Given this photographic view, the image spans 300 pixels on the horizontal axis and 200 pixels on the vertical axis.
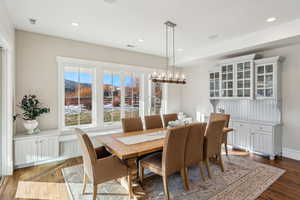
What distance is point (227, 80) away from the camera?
4.40m

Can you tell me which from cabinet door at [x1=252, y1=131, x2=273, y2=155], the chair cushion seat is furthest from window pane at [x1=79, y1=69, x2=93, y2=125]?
cabinet door at [x1=252, y1=131, x2=273, y2=155]

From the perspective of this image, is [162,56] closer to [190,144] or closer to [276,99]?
[276,99]

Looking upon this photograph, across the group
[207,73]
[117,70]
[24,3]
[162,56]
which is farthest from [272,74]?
[24,3]

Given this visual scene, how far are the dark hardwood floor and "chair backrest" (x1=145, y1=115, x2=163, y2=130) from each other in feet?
5.72

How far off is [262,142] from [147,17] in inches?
149

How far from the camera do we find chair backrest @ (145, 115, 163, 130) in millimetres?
3602

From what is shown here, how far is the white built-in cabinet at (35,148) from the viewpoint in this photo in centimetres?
305

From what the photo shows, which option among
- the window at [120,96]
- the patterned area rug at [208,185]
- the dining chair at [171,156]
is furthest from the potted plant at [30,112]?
the dining chair at [171,156]

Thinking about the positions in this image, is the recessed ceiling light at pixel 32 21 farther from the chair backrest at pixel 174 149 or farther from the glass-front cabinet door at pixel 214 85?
the glass-front cabinet door at pixel 214 85

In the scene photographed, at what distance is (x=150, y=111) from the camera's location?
547 cm

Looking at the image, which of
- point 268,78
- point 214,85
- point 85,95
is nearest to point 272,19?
point 268,78

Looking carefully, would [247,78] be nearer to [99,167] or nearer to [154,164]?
[154,164]

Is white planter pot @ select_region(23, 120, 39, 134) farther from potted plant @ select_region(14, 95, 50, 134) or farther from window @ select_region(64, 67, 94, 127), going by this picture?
window @ select_region(64, 67, 94, 127)

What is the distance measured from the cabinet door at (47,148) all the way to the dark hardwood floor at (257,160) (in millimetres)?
176
